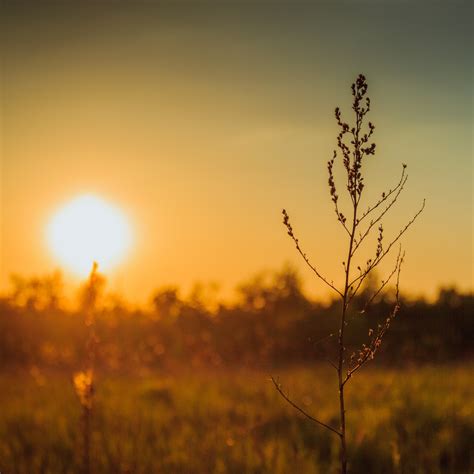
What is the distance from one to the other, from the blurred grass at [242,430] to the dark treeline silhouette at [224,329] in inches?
292

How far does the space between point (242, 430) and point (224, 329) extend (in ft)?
53.0

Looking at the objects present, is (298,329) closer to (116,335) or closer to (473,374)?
(116,335)

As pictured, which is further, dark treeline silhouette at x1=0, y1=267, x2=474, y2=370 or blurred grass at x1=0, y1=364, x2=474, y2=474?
dark treeline silhouette at x1=0, y1=267, x2=474, y2=370

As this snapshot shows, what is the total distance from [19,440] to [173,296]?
15.4m

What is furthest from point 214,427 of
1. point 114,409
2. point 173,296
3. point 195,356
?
point 173,296

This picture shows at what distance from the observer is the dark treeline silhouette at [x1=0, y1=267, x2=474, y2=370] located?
1867cm

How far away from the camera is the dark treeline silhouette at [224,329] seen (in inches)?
735

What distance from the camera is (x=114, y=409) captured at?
7863 millimetres

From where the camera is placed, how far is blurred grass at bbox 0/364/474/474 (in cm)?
535

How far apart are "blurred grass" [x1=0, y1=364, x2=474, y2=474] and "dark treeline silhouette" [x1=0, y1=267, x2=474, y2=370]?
7424mm

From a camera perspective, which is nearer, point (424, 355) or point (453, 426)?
point (453, 426)

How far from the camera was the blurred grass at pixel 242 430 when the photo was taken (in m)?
5.35

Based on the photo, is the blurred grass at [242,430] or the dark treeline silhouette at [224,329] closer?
the blurred grass at [242,430]

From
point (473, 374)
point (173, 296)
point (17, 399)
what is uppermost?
point (173, 296)
